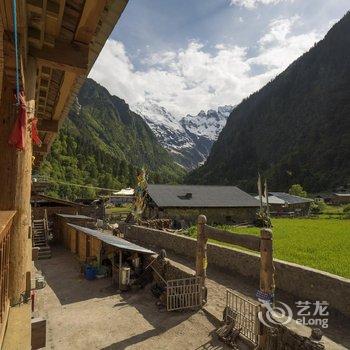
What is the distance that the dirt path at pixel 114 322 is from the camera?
9.62 meters

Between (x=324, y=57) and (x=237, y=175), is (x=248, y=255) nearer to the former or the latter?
(x=237, y=175)

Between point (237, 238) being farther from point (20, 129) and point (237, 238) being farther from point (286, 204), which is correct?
point (286, 204)

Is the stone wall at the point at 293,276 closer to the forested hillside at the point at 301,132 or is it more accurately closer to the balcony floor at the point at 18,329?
the balcony floor at the point at 18,329

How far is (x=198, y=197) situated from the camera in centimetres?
4100

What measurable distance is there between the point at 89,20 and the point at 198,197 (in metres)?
37.0

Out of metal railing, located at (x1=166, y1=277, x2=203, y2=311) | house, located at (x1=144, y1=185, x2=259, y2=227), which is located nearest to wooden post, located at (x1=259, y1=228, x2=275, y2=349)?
metal railing, located at (x1=166, y1=277, x2=203, y2=311)

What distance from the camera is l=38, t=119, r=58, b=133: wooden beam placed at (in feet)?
35.2

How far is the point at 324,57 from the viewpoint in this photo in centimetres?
15900

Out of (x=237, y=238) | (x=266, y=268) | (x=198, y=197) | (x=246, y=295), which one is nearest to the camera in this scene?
(x=266, y=268)

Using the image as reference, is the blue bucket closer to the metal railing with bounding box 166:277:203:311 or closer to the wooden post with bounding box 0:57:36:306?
the metal railing with bounding box 166:277:203:311

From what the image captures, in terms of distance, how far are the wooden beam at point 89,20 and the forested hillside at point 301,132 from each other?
117m

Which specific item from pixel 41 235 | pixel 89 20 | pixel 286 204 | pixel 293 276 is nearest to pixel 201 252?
pixel 293 276

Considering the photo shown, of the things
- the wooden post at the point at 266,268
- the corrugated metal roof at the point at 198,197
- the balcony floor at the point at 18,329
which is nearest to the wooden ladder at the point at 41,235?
the corrugated metal roof at the point at 198,197

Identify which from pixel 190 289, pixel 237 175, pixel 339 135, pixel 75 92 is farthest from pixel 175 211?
pixel 237 175
